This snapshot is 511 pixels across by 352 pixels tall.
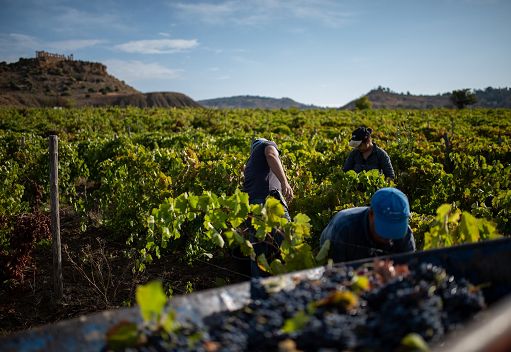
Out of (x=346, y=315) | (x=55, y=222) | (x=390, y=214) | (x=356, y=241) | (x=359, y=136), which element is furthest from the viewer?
(x=359, y=136)

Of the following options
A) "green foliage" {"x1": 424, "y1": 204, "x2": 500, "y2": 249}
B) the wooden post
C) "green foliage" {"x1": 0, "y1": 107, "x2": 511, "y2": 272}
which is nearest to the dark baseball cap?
"green foliage" {"x1": 0, "y1": 107, "x2": 511, "y2": 272}

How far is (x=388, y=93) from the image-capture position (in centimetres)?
14775

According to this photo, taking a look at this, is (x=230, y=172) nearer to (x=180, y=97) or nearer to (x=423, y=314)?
(x=423, y=314)

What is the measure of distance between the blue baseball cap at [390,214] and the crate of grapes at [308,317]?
91cm

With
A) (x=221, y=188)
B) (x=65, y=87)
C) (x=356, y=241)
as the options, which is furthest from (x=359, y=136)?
(x=65, y=87)

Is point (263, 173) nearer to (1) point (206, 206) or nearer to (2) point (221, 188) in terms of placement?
(1) point (206, 206)

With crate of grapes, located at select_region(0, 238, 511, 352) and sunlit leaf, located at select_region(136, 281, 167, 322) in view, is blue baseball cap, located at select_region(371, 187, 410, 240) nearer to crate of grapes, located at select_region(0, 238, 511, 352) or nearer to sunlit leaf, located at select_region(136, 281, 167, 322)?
crate of grapes, located at select_region(0, 238, 511, 352)

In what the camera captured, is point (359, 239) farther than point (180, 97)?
No

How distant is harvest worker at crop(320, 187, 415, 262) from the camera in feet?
8.39

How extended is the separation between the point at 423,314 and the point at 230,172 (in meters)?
5.24

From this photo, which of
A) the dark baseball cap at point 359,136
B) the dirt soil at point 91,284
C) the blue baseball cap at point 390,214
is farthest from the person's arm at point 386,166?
the blue baseball cap at point 390,214

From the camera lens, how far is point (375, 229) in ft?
8.71

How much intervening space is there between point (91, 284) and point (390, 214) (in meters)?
3.98

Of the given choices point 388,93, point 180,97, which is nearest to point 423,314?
point 180,97
